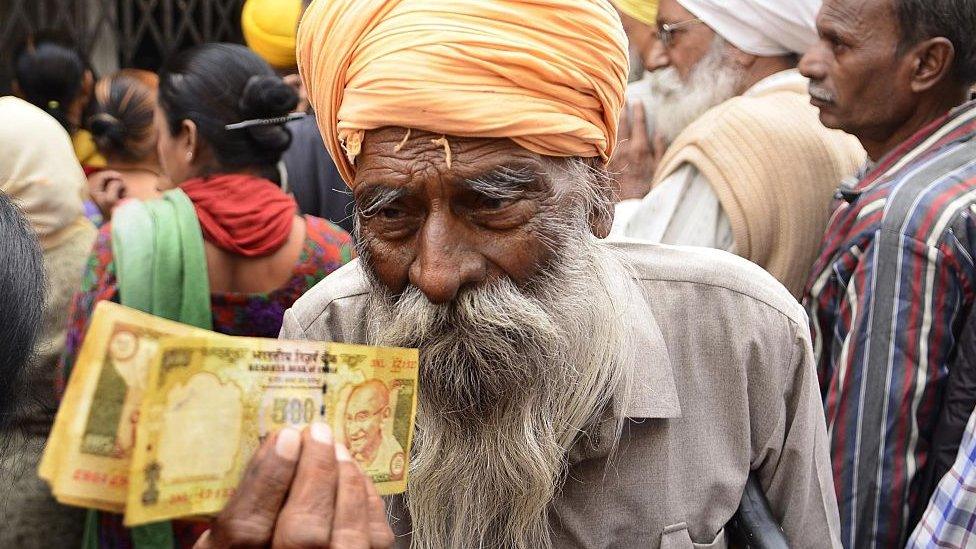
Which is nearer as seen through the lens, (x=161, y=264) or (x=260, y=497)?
(x=260, y=497)

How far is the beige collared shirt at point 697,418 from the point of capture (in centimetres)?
210

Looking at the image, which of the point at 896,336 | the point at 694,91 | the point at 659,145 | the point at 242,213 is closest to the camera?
the point at 896,336

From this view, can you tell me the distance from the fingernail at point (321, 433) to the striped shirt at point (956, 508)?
5.04ft

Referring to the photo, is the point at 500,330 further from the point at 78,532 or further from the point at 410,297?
the point at 78,532

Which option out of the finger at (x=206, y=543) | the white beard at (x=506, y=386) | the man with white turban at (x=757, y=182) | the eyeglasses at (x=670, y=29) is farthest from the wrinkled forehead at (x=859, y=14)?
the finger at (x=206, y=543)

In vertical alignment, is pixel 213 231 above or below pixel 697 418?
below

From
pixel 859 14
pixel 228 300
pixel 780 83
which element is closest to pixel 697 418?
pixel 859 14

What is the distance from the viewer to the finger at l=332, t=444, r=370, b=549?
1479 mm

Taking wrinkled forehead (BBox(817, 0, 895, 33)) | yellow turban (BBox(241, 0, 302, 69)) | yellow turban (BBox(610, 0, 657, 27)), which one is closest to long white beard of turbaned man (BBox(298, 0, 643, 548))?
wrinkled forehead (BBox(817, 0, 895, 33))

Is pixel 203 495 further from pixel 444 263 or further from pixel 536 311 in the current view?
pixel 536 311

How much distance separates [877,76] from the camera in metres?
3.15

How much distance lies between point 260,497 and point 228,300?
2.03 meters

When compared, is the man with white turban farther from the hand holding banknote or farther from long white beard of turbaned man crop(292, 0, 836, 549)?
the hand holding banknote

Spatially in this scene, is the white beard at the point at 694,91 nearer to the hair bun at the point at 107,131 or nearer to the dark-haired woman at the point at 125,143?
the dark-haired woman at the point at 125,143
